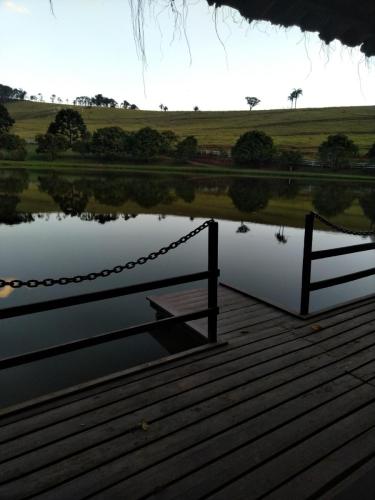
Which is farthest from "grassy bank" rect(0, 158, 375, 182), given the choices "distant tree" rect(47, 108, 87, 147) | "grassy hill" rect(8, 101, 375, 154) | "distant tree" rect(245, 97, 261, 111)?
"distant tree" rect(245, 97, 261, 111)

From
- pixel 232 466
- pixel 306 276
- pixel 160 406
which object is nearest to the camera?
pixel 232 466

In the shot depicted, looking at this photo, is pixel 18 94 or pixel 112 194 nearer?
pixel 112 194

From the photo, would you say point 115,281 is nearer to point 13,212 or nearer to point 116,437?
point 116,437

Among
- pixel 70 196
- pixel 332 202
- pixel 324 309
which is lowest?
pixel 332 202

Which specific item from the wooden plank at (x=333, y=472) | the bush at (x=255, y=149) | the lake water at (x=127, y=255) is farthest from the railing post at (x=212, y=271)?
the bush at (x=255, y=149)

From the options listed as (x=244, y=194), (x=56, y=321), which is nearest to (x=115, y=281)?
(x=56, y=321)

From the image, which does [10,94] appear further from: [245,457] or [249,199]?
[245,457]

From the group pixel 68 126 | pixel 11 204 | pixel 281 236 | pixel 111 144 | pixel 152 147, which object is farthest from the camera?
pixel 68 126

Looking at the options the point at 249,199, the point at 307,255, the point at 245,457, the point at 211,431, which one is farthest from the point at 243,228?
the point at 245,457

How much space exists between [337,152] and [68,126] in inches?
2193

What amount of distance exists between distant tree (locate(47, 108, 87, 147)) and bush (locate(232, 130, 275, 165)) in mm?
35615

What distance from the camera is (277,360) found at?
469 centimetres

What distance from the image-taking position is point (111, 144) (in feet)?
240

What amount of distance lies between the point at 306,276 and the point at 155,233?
12.6 m
